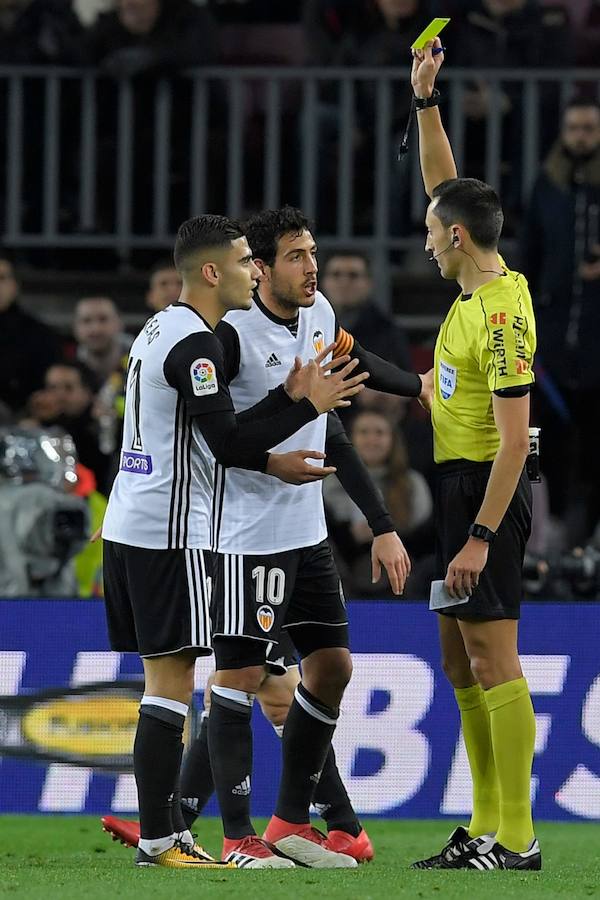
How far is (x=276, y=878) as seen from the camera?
4820mm

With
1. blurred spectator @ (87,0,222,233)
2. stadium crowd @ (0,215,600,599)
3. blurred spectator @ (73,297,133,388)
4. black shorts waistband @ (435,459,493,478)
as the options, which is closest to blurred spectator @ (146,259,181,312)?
stadium crowd @ (0,215,600,599)

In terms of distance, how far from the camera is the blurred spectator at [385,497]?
30.0 feet

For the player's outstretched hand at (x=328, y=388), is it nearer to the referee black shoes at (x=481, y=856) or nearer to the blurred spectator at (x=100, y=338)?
the referee black shoes at (x=481, y=856)

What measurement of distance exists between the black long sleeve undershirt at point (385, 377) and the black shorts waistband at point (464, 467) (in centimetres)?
47

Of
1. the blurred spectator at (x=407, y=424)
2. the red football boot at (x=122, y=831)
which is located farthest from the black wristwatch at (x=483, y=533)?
the blurred spectator at (x=407, y=424)

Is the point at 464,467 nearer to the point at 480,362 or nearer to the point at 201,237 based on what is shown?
the point at 480,362

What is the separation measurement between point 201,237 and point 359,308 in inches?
184

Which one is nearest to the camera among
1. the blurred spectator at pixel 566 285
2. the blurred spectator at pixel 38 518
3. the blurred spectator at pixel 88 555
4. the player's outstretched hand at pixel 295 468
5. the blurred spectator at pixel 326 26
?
the player's outstretched hand at pixel 295 468

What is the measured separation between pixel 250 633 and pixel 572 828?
7.10ft

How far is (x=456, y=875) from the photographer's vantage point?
4.91 meters

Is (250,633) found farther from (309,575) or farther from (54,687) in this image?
(54,687)

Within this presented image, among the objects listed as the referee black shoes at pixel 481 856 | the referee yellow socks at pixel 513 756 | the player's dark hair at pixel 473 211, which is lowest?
the referee black shoes at pixel 481 856

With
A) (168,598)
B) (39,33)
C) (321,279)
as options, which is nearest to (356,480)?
(168,598)

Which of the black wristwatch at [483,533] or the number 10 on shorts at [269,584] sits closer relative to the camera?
the black wristwatch at [483,533]
